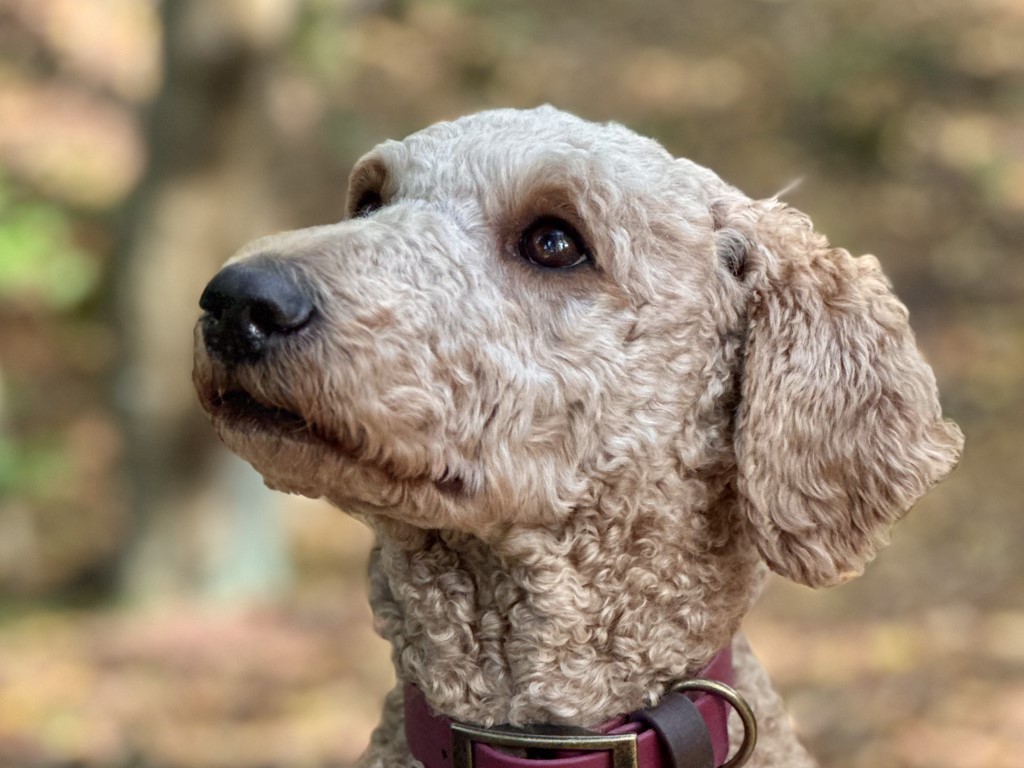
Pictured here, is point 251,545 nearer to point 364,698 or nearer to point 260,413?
point 364,698

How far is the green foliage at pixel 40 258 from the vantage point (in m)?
7.77

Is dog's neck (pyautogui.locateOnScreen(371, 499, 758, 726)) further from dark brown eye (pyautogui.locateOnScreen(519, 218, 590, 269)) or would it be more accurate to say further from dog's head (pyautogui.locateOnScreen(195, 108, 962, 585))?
dark brown eye (pyautogui.locateOnScreen(519, 218, 590, 269))

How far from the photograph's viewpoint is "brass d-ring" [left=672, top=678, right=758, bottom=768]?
6.59 feet

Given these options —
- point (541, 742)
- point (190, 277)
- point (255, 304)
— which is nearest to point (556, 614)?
point (541, 742)

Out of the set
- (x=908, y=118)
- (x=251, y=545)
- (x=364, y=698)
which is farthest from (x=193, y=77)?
(x=908, y=118)

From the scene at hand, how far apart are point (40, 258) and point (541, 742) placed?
7156 mm

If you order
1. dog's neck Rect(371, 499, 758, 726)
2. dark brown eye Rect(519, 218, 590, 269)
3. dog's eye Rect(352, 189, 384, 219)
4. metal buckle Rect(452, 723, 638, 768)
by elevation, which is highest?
dog's eye Rect(352, 189, 384, 219)

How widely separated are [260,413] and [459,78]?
10470mm

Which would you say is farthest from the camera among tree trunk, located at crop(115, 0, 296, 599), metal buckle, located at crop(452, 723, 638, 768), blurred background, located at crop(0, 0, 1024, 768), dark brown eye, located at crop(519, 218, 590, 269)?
tree trunk, located at crop(115, 0, 296, 599)

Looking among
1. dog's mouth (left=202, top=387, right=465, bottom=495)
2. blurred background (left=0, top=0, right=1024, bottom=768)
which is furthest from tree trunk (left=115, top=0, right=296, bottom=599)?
dog's mouth (left=202, top=387, right=465, bottom=495)

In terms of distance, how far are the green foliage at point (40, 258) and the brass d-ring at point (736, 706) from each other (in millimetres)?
6567

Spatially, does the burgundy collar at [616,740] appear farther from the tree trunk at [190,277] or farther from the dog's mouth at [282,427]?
the tree trunk at [190,277]

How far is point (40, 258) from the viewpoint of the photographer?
822 cm

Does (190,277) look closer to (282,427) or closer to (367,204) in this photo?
(367,204)
